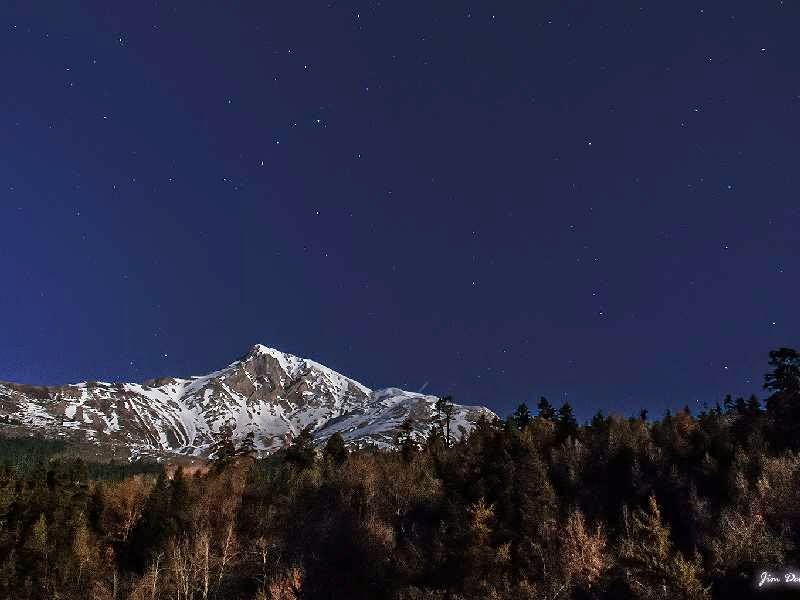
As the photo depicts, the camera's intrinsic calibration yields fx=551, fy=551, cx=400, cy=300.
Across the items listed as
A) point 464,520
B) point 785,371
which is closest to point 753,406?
point 785,371

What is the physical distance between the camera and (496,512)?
2435 inches

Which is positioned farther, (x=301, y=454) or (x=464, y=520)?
(x=301, y=454)

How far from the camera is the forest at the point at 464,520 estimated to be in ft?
141

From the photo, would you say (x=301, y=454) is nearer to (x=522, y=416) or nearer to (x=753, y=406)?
(x=522, y=416)

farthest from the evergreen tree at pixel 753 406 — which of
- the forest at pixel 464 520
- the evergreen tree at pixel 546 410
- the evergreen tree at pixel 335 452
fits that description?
the evergreen tree at pixel 335 452

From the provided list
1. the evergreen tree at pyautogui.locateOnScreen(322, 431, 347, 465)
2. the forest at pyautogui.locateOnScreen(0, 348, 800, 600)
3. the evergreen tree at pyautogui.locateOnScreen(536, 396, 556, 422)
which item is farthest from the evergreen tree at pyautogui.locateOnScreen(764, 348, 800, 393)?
the evergreen tree at pyautogui.locateOnScreen(322, 431, 347, 465)

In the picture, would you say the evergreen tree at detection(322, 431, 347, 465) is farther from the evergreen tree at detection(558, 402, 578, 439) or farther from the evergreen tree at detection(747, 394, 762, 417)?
the evergreen tree at detection(747, 394, 762, 417)

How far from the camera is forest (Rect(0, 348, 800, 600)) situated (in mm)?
42906

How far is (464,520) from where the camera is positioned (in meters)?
59.3

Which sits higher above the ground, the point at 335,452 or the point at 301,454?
the point at 335,452

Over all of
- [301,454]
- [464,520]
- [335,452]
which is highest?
[335,452]

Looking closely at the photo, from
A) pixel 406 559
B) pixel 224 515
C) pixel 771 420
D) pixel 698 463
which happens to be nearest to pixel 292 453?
pixel 224 515

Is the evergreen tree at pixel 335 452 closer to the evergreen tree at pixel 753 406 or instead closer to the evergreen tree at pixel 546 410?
the evergreen tree at pixel 546 410

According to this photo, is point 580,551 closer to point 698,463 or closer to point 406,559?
point 406,559
